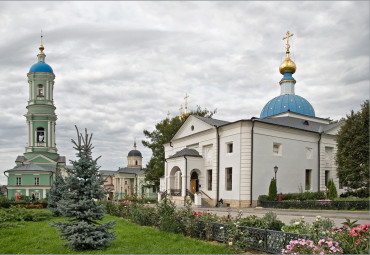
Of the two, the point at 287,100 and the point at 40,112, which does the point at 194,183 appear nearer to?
the point at 287,100

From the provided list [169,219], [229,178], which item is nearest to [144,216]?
[169,219]

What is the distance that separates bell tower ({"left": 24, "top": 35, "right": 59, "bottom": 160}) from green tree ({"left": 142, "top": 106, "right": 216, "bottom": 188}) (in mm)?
15320

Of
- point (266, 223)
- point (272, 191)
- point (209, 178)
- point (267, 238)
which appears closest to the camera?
point (267, 238)

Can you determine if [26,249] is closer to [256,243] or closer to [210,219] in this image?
[210,219]

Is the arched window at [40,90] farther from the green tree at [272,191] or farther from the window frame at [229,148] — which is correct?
the green tree at [272,191]

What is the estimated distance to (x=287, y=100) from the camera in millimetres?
33688

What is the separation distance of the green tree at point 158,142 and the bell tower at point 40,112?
15320 millimetres

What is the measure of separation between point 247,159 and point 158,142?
61.1ft

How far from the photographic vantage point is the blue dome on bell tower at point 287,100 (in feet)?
109

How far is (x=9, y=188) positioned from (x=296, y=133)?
35.8 metres

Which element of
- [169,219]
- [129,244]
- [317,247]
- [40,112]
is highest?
[40,112]

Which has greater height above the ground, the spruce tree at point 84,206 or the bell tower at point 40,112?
the bell tower at point 40,112

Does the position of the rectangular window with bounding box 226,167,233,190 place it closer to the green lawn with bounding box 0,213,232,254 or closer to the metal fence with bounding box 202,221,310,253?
the green lawn with bounding box 0,213,232,254

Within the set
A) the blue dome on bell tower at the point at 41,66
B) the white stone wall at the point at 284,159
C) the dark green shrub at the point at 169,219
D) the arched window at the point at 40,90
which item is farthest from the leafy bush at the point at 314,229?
the blue dome on bell tower at the point at 41,66
